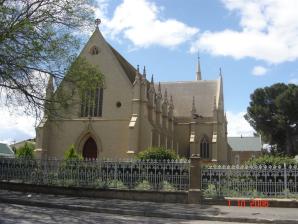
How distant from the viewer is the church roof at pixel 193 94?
53.5m

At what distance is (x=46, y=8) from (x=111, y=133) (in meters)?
19.9

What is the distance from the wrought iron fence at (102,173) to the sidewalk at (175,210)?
1183 millimetres

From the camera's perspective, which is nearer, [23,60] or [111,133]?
[23,60]

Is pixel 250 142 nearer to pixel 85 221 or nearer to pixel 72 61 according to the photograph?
pixel 72 61

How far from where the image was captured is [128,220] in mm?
12477

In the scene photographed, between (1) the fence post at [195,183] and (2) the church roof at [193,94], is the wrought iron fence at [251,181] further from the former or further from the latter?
(2) the church roof at [193,94]

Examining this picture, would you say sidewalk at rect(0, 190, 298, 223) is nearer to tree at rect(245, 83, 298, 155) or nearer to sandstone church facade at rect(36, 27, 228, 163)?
sandstone church facade at rect(36, 27, 228, 163)

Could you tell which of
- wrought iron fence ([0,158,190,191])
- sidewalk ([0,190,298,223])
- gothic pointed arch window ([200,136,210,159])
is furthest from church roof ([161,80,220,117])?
sidewalk ([0,190,298,223])

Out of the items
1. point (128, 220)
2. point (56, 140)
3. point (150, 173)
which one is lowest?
point (128, 220)

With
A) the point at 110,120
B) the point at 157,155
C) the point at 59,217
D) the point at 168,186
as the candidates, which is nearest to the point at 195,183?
the point at 168,186

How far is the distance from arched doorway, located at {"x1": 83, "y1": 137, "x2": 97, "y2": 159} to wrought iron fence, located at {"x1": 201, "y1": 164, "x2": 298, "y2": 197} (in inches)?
852

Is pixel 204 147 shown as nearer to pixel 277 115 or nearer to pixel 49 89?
pixel 277 115

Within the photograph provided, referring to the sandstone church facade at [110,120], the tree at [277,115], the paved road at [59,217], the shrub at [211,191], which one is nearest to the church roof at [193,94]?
the sandstone church facade at [110,120]

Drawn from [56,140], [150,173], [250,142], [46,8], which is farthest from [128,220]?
[250,142]
